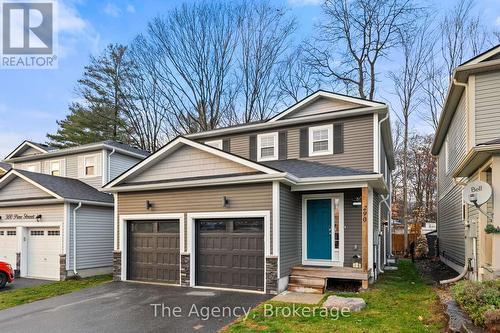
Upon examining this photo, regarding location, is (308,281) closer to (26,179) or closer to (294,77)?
(26,179)

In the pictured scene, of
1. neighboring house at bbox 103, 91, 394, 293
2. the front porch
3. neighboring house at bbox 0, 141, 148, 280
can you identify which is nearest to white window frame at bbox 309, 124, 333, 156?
neighboring house at bbox 103, 91, 394, 293

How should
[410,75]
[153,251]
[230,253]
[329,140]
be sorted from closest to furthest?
[230,253] → [153,251] → [329,140] → [410,75]

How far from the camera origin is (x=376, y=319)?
6555 mm

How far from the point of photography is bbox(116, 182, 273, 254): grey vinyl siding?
31.4ft

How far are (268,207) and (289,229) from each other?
1133 millimetres

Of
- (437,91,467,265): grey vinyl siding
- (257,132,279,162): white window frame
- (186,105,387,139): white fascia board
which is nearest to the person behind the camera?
(437,91,467,265): grey vinyl siding

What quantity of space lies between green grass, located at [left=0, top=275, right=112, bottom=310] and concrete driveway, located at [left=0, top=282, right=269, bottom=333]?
67 centimetres

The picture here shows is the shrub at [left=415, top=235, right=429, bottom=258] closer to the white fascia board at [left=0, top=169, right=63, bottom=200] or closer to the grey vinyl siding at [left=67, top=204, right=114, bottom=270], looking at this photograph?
the grey vinyl siding at [left=67, top=204, right=114, bottom=270]

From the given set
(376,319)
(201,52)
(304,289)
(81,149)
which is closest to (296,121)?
(304,289)

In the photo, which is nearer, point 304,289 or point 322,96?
point 304,289

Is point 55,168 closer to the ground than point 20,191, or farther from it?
farther from it

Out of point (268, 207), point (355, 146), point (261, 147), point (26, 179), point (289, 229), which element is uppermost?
point (261, 147)

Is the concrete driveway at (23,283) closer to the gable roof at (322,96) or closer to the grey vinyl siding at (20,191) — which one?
the grey vinyl siding at (20,191)

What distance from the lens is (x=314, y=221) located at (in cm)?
1084
